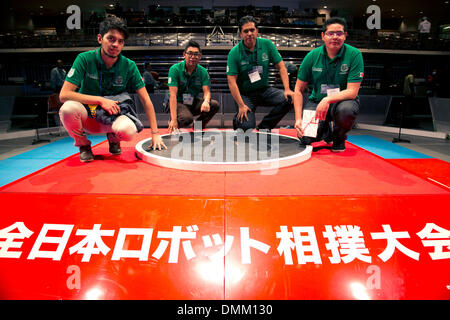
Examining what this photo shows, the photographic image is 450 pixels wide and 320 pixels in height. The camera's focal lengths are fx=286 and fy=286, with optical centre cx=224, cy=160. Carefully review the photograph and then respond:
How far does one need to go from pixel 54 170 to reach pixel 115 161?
1.52 ft

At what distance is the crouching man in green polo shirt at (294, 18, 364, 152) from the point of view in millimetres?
2486

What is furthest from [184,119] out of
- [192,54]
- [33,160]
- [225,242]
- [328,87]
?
[225,242]

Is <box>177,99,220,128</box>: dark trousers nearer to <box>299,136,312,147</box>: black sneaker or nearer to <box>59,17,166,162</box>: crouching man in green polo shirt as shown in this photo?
<box>59,17,166,162</box>: crouching man in green polo shirt

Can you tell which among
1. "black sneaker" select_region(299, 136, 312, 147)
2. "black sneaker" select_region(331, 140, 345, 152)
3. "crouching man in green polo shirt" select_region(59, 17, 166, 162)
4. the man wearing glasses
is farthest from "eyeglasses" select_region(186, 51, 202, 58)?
"black sneaker" select_region(331, 140, 345, 152)

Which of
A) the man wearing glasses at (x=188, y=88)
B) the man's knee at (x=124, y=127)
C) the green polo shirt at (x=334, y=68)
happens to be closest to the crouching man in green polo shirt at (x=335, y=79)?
the green polo shirt at (x=334, y=68)

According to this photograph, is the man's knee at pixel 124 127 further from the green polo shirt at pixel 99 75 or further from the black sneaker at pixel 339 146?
the black sneaker at pixel 339 146

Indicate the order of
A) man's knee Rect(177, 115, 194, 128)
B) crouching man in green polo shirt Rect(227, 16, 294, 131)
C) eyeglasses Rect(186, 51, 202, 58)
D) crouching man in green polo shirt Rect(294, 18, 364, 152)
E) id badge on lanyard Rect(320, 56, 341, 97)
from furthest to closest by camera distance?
man's knee Rect(177, 115, 194, 128) → eyeglasses Rect(186, 51, 202, 58) → crouching man in green polo shirt Rect(227, 16, 294, 131) → id badge on lanyard Rect(320, 56, 341, 97) → crouching man in green polo shirt Rect(294, 18, 364, 152)

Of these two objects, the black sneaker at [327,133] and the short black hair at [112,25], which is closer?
the short black hair at [112,25]

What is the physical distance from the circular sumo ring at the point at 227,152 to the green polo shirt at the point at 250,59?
64 centimetres

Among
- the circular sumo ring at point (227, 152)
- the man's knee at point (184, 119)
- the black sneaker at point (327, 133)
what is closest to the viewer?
the circular sumo ring at point (227, 152)

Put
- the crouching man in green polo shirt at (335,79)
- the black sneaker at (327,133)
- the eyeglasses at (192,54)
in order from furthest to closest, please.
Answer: the eyeglasses at (192,54)
the black sneaker at (327,133)
the crouching man in green polo shirt at (335,79)

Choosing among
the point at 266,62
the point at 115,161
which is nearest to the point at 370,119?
the point at 266,62

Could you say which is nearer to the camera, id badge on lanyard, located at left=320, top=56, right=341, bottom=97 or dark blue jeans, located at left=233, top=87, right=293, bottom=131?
id badge on lanyard, located at left=320, top=56, right=341, bottom=97

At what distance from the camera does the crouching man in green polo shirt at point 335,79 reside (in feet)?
8.16
